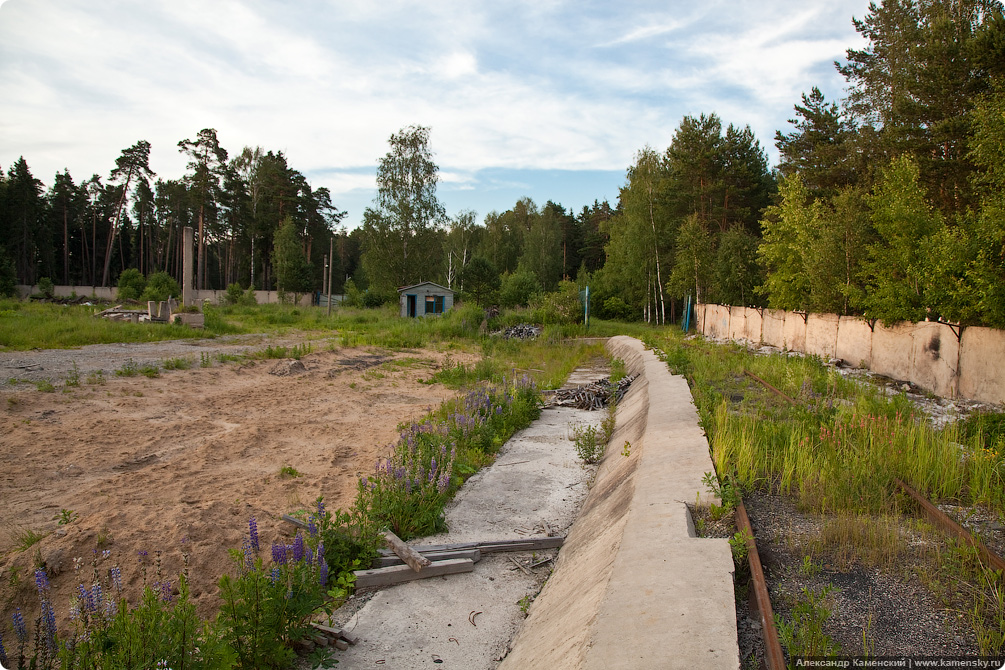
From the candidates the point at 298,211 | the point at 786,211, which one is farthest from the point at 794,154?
the point at 298,211

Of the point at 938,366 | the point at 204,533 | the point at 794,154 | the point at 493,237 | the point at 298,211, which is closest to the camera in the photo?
the point at 204,533

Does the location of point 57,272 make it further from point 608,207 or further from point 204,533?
point 204,533

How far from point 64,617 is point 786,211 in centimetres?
2309

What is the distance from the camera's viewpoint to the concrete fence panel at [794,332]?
18341 millimetres

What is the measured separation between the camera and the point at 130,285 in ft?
137

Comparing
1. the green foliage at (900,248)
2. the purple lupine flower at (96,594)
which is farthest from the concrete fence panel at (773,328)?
the purple lupine flower at (96,594)

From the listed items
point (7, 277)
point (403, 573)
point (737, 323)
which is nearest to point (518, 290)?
point (737, 323)

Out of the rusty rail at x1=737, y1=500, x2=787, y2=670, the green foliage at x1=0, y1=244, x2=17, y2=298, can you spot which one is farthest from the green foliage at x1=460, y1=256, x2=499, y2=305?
the rusty rail at x1=737, y1=500, x2=787, y2=670

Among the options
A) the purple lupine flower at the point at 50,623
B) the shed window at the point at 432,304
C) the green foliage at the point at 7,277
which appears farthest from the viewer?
the green foliage at the point at 7,277

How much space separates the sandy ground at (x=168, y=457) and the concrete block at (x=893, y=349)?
10007 mm

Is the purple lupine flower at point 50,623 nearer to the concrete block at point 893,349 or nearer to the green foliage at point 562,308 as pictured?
the concrete block at point 893,349

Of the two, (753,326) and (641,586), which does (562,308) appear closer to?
(753,326)

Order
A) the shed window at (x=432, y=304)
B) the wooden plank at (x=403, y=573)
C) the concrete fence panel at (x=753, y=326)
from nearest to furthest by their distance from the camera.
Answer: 1. the wooden plank at (x=403, y=573)
2. the concrete fence panel at (x=753, y=326)
3. the shed window at (x=432, y=304)

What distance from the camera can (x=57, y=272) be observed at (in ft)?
190
